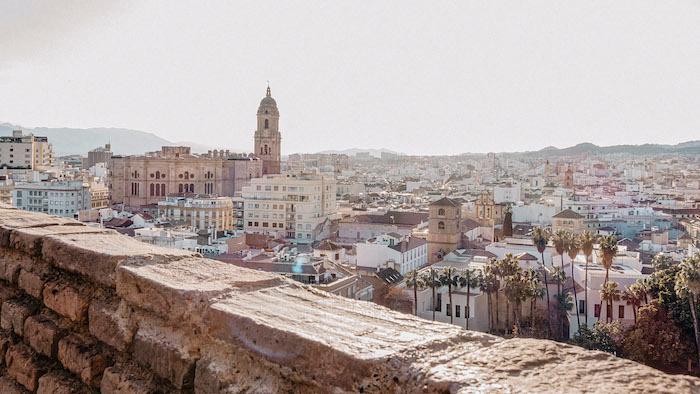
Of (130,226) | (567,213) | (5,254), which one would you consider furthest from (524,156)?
(5,254)

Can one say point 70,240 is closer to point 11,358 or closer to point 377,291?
point 11,358

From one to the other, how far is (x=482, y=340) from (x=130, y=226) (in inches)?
1499

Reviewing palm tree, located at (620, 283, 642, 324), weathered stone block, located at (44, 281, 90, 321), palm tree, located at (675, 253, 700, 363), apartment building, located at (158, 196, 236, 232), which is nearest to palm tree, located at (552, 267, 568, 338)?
palm tree, located at (620, 283, 642, 324)

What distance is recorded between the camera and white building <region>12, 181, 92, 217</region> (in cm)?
5094

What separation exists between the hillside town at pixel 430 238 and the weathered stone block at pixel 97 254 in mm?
759

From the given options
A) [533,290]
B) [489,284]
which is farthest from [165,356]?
[489,284]

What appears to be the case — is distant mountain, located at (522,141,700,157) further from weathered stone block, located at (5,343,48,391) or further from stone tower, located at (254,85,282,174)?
weathered stone block, located at (5,343,48,391)

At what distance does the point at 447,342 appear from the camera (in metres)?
2.01

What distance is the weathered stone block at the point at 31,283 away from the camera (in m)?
3.14

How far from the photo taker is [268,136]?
66875 mm

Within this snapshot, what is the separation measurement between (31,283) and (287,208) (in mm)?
44489

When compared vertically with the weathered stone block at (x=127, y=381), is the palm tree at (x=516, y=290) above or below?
below

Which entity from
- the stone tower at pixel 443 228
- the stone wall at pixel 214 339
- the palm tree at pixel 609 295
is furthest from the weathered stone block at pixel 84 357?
the stone tower at pixel 443 228

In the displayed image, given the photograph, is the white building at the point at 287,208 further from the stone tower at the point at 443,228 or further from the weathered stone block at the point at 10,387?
the weathered stone block at the point at 10,387
